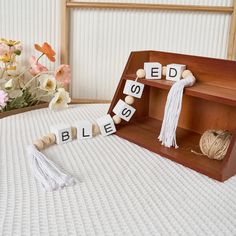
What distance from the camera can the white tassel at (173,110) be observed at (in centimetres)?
70

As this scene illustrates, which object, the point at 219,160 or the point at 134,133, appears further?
the point at 134,133

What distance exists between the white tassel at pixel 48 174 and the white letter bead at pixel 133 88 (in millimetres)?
292

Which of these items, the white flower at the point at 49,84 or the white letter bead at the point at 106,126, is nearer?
the white letter bead at the point at 106,126

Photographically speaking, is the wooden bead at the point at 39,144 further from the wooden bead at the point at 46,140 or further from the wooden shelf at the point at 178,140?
the wooden shelf at the point at 178,140

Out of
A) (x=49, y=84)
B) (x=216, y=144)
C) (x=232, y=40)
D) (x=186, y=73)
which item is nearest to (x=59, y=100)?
(x=49, y=84)

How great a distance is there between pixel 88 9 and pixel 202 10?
509 mm

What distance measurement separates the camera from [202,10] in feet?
4.33

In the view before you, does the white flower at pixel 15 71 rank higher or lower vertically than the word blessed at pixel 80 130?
higher

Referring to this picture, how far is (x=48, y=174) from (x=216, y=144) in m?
0.35

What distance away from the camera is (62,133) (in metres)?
0.77

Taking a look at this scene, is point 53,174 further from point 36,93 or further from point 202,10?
point 202,10

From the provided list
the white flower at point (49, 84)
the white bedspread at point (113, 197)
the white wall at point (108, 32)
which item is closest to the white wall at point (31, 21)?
the white wall at point (108, 32)

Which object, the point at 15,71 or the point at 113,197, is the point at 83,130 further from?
the point at 15,71

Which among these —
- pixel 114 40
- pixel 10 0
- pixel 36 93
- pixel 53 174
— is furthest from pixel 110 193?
pixel 10 0
